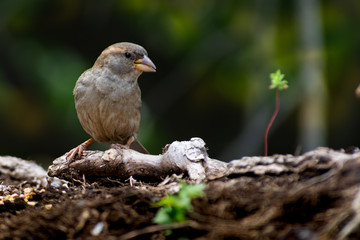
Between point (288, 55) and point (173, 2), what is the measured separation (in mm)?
2101

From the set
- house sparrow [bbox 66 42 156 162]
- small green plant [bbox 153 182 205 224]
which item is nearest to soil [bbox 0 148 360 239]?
small green plant [bbox 153 182 205 224]

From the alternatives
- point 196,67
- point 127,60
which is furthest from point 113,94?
point 196,67

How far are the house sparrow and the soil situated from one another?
212cm

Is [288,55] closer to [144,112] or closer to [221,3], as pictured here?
[221,3]

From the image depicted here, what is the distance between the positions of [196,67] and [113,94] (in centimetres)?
449

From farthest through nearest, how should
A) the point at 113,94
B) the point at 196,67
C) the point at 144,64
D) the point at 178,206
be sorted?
the point at 196,67 < the point at 144,64 < the point at 113,94 < the point at 178,206

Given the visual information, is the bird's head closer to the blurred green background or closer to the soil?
the soil

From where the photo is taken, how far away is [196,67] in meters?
9.05

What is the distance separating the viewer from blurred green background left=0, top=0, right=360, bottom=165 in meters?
8.02

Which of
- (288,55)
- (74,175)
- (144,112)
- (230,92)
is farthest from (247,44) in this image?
(74,175)

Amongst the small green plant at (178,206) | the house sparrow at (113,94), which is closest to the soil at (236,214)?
the small green plant at (178,206)

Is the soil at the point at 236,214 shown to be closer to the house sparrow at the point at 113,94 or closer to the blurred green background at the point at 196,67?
the house sparrow at the point at 113,94

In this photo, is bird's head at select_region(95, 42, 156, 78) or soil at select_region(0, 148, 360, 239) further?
bird's head at select_region(95, 42, 156, 78)

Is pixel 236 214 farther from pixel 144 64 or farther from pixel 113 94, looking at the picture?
pixel 144 64
